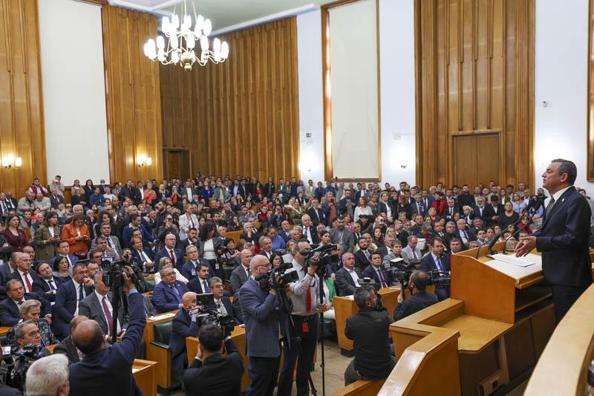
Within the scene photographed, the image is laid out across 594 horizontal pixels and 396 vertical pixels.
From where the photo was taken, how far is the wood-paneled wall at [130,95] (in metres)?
15.1

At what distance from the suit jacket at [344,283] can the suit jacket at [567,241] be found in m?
3.19

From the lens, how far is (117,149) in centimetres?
1530

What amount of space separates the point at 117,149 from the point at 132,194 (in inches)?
81.0

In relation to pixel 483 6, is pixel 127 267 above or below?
below

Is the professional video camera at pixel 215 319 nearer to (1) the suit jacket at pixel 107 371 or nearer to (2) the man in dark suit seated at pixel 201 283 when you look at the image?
(1) the suit jacket at pixel 107 371

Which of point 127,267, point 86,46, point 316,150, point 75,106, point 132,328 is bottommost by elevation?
point 132,328

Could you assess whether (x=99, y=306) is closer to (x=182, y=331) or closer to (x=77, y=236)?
(x=182, y=331)

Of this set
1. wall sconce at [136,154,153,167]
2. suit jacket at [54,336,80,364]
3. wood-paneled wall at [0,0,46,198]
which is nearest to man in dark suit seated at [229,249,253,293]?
suit jacket at [54,336,80,364]

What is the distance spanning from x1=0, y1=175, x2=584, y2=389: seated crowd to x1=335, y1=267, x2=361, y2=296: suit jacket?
0.5 inches

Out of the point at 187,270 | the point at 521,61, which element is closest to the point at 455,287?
the point at 187,270

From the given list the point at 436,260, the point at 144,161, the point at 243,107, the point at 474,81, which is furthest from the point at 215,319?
Answer: the point at 243,107

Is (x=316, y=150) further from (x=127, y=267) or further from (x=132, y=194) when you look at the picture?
(x=127, y=267)

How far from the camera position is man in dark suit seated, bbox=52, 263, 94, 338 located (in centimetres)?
501

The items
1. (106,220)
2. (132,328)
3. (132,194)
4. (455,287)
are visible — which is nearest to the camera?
(132,328)
